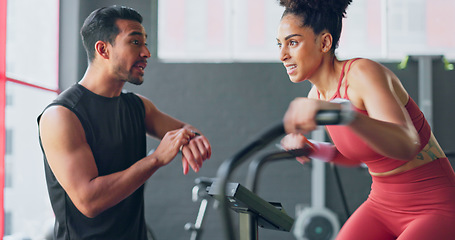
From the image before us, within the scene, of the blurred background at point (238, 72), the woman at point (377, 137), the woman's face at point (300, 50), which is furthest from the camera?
the blurred background at point (238, 72)

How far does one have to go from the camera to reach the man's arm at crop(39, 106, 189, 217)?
1.62 m

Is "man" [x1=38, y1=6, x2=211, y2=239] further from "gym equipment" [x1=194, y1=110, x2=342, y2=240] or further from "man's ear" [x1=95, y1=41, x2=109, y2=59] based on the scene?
"gym equipment" [x1=194, y1=110, x2=342, y2=240]

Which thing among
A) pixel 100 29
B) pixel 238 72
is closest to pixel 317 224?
pixel 238 72

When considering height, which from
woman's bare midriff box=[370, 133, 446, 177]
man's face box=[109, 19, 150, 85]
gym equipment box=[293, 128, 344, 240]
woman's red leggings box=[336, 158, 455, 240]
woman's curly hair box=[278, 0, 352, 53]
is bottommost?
gym equipment box=[293, 128, 344, 240]

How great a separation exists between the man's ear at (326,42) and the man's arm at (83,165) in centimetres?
62

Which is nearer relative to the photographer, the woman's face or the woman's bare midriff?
the woman's bare midriff

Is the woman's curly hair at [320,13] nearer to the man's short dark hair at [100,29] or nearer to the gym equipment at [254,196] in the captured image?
the gym equipment at [254,196]

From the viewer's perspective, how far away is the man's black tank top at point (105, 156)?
1707 mm

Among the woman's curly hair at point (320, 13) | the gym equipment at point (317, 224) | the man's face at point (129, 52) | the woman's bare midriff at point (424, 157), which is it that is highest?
the woman's curly hair at point (320, 13)

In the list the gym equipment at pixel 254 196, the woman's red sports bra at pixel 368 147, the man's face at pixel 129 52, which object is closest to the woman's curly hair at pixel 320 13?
the woman's red sports bra at pixel 368 147

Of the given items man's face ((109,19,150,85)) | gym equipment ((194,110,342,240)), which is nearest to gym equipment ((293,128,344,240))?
man's face ((109,19,150,85))

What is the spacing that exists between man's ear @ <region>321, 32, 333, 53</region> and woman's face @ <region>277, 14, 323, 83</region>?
1 centimetres

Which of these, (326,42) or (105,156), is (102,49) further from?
(326,42)

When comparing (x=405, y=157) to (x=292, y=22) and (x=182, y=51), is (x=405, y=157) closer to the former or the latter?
(x=292, y=22)
